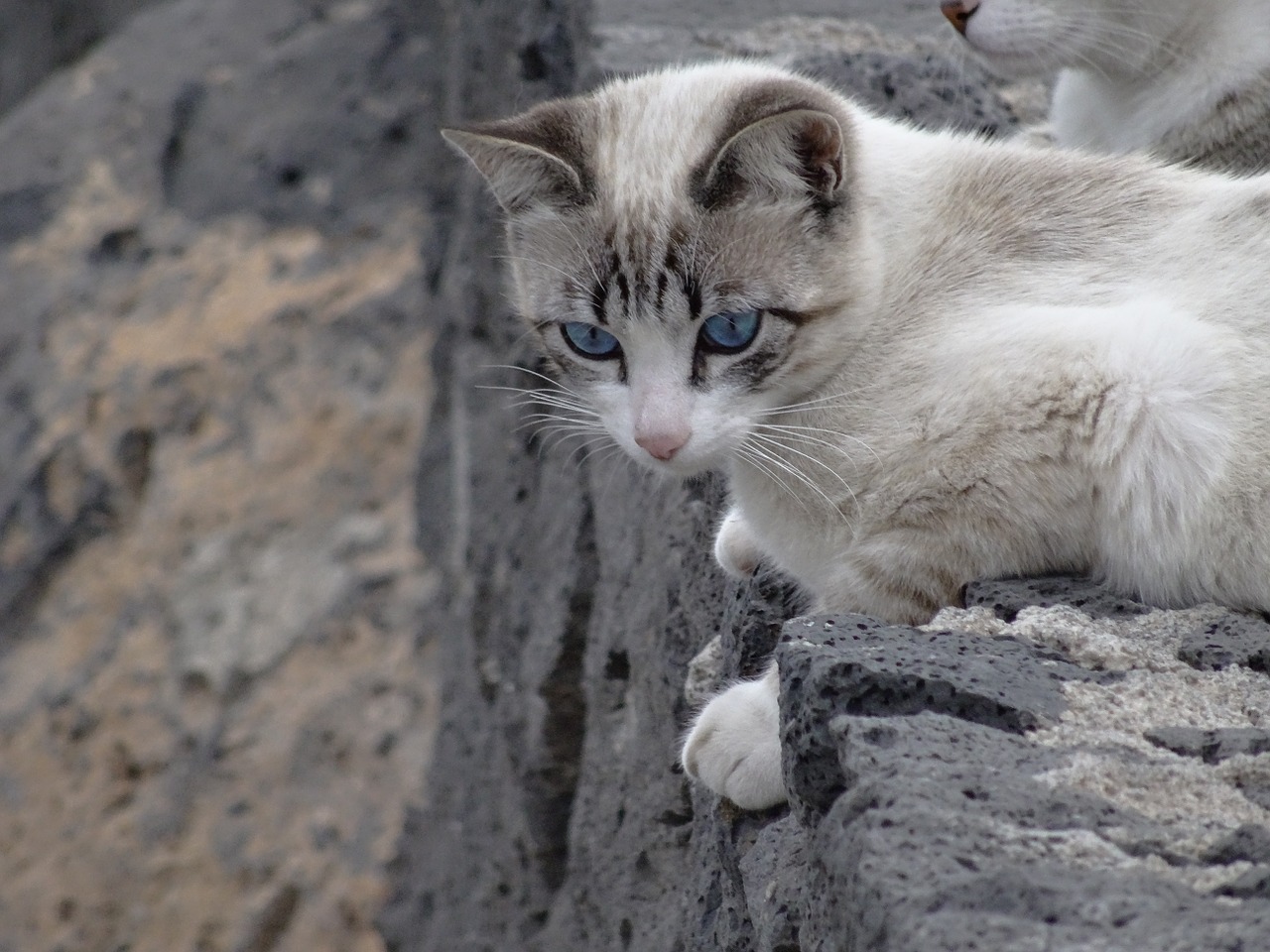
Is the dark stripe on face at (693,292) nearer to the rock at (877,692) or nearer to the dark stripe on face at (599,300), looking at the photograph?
the dark stripe on face at (599,300)

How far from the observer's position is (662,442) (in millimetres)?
2361

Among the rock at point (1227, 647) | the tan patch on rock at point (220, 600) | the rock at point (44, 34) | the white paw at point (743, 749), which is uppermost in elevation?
the rock at point (1227, 647)

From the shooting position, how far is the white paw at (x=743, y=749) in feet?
7.06

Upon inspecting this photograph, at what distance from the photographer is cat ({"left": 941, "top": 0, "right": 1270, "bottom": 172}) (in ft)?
11.8

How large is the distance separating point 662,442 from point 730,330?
0.23 meters

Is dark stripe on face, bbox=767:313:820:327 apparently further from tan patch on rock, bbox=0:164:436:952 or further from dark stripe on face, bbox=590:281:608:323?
tan patch on rock, bbox=0:164:436:952

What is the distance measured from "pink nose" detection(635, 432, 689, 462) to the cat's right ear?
462 mm

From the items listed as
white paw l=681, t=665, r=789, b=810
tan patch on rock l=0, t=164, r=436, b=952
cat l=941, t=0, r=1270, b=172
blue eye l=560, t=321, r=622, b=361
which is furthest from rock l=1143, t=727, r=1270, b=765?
tan patch on rock l=0, t=164, r=436, b=952

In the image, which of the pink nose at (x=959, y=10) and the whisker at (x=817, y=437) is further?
the pink nose at (x=959, y=10)

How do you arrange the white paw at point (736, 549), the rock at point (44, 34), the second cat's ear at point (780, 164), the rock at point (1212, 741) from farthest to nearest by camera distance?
the rock at point (44, 34), the white paw at point (736, 549), the second cat's ear at point (780, 164), the rock at point (1212, 741)

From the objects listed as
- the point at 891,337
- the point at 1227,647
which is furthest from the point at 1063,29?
the point at 1227,647

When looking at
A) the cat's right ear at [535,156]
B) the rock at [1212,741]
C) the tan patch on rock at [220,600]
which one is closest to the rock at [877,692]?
the rock at [1212,741]

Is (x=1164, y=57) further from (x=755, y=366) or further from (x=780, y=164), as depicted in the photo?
(x=755, y=366)

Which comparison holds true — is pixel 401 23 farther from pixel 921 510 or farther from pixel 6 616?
pixel 921 510
